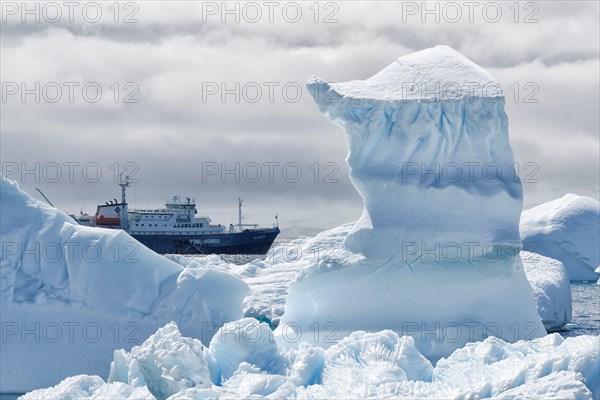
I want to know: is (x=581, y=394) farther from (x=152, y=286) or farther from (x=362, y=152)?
(x=152, y=286)

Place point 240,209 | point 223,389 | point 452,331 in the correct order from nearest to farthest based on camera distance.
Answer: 1. point 223,389
2. point 452,331
3. point 240,209

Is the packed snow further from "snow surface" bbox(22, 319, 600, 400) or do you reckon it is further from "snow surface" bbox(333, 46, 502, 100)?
"snow surface" bbox(22, 319, 600, 400)

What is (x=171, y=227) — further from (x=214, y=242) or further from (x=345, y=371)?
(x=345, y=371)

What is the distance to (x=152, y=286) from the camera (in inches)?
527

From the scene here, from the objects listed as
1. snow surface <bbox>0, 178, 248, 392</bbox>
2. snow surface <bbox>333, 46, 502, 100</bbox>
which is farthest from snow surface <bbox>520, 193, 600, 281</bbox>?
snow surface <bbox>0, 178, 248, 392</bbox>

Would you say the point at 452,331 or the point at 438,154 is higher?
the point at 438,154

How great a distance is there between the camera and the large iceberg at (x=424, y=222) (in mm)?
12188

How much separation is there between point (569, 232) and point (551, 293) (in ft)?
35.0

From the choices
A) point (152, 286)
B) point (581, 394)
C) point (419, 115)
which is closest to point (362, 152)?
point (419, 115)

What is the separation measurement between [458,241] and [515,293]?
101cm

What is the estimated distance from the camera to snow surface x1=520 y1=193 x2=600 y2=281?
27.0 metres

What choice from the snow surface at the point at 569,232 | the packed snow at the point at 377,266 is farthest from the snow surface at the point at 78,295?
the snow surface at the point at 569,232

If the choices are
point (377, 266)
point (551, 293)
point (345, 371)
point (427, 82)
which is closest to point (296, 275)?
point (377, 266)

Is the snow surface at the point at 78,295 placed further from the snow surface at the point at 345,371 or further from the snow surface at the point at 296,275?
the snow surface at the point at 345,371
